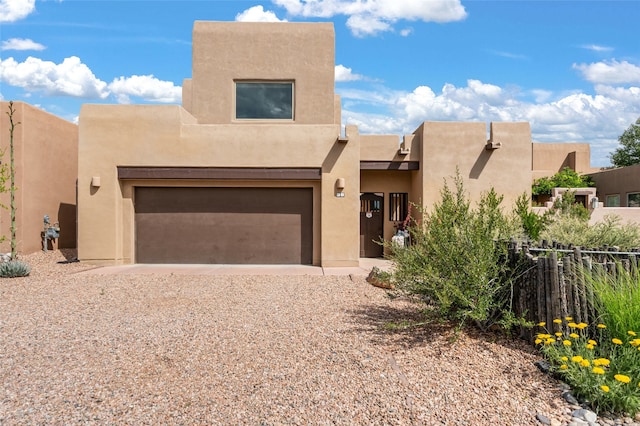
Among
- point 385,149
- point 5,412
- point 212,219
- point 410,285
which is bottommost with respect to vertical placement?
point 5,412

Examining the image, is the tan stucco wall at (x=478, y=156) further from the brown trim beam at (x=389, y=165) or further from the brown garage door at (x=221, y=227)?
the brown garage door at (x=221, y=227)

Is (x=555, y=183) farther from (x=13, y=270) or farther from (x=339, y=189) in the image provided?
(x=13, y=270)

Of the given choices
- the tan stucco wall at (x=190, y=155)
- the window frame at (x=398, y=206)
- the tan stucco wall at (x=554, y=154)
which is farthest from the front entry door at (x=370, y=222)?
the tan stucco wall at (x=554, y=154)

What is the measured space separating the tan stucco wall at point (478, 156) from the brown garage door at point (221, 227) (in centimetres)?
424

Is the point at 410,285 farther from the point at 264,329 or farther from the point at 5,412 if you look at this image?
the point at 5,412

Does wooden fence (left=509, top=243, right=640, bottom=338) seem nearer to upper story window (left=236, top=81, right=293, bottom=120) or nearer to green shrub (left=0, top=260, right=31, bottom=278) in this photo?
upper story window (left=236, top=81, right=293, bottom=120)

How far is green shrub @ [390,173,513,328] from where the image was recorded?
4.81 m

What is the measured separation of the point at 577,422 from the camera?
3.28 m

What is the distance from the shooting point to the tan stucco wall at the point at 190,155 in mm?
11469

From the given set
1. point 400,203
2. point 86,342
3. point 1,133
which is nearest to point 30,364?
point 86,342

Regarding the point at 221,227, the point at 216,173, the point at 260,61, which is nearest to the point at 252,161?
the point at 216,173

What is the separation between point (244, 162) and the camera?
11531 millimetres

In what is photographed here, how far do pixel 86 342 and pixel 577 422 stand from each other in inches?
212

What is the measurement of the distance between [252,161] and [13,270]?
20.7 feet
